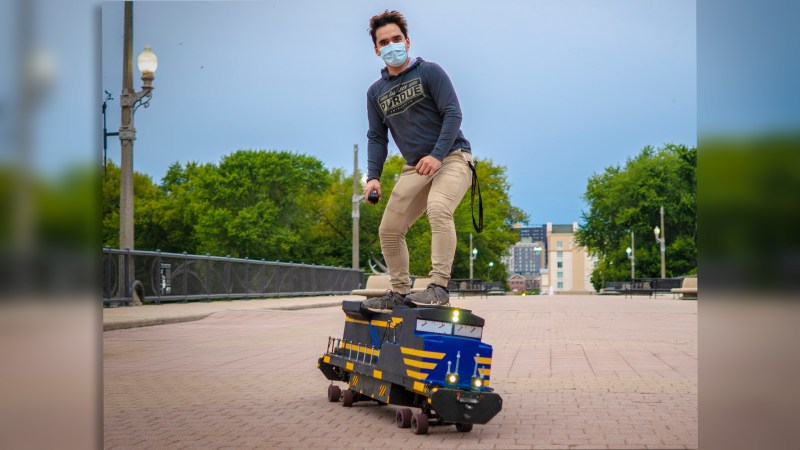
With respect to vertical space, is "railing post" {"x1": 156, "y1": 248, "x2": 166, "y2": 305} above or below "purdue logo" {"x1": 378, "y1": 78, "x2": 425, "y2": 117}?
below

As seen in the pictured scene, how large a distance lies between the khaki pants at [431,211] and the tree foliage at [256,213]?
48957mm

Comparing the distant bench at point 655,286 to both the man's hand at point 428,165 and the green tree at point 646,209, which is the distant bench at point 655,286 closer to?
the green tree at point 646,209

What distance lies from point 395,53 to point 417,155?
0.62 metres

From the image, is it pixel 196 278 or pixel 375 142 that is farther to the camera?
pixel 196 278

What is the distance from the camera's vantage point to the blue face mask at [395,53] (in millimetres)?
5656

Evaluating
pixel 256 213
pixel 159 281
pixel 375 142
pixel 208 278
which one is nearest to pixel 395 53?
pixel 375 142

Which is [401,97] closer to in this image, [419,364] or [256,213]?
[419,364]

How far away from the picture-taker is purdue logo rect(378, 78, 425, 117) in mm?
5660

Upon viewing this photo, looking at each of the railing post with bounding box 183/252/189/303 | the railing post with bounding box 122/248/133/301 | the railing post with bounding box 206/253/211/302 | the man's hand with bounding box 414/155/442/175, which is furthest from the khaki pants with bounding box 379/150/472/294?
the railing post with bounding box 206/253/211/302

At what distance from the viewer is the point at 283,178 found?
2579 inches

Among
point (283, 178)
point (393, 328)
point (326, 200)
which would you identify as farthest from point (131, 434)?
point (326, 200)

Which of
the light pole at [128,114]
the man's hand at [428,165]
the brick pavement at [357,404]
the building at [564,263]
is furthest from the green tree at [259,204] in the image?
the building at [564,263]

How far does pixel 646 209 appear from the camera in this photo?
55.4 metres

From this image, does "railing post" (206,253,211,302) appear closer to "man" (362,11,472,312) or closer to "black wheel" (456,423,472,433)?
"man" (362,11,472,312)
